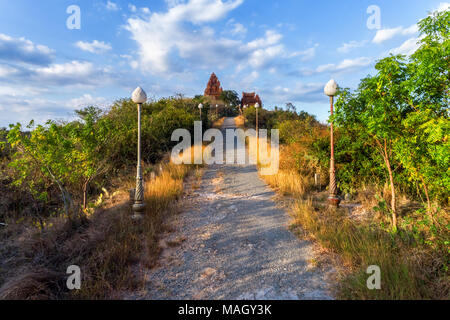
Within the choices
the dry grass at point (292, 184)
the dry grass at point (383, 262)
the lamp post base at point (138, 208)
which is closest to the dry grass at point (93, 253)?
the lamp post base at point (138, 208)

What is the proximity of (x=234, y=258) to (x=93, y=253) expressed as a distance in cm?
246

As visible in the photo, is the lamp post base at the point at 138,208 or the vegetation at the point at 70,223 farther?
the lamp post base at the point at 138,208

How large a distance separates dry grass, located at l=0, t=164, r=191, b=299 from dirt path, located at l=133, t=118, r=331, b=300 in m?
0.39

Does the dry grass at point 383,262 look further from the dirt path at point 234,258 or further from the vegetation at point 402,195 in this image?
the dirt path at point 234,258

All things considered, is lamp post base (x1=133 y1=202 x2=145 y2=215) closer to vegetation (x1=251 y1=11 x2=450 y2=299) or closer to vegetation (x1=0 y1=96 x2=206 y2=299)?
vegetation (x1=0 y1=96 x2=206 y2=299)

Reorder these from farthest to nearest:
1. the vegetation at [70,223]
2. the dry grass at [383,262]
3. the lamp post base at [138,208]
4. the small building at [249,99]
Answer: the small building at [249,99], the lamp post base at [138,208], the vegetation at [70,223], the dry grass at [383,262]

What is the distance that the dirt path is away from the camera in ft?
9.93

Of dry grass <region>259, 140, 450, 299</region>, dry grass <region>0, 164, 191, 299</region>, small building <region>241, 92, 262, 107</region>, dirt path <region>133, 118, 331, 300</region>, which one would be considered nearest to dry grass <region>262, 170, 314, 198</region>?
dirt path <region>133, 118, 331, 300</region>

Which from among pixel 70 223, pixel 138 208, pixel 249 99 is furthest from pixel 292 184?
pixel 249 99

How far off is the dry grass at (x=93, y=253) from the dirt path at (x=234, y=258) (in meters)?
0.39

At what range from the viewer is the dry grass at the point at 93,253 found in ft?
9.64

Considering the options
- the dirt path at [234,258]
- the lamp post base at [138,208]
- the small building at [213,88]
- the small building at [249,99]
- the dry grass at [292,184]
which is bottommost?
the dirt path at [234,258]
